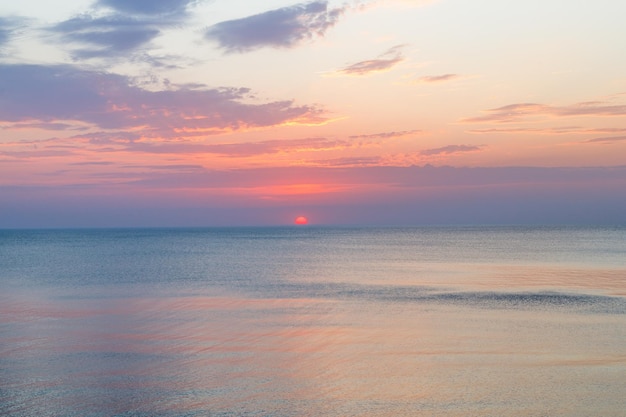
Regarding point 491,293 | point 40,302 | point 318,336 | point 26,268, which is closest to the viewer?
point 318,336

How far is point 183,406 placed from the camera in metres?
15.6

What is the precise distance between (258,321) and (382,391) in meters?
12.0

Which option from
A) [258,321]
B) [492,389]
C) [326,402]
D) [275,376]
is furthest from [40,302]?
[492,389]

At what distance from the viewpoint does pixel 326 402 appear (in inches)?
631

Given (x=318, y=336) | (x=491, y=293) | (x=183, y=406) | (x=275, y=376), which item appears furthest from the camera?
(x=491, y=293)

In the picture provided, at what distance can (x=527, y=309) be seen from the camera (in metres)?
31.3

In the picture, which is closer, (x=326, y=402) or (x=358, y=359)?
(x=326, y=402)

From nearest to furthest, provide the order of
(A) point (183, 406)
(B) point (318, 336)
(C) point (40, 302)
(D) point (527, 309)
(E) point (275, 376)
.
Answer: (A) point (183, 406), (E) point (275, 376), (B) point (318, 336), (D) point (527, 309), (C) point (40, 302)

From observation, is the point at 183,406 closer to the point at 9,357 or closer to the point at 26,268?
the point at 9,357

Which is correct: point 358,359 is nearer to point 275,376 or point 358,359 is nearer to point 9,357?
point 275,376

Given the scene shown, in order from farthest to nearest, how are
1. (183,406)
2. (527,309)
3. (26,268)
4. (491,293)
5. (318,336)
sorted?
(26,268) < (491,293) < (527,309) < (318,336) < (183,406)

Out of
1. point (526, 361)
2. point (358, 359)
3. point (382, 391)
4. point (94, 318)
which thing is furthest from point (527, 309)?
point (94, 318)

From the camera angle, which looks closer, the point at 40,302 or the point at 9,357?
the point at 9,357

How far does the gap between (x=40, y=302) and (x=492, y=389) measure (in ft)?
89.6
